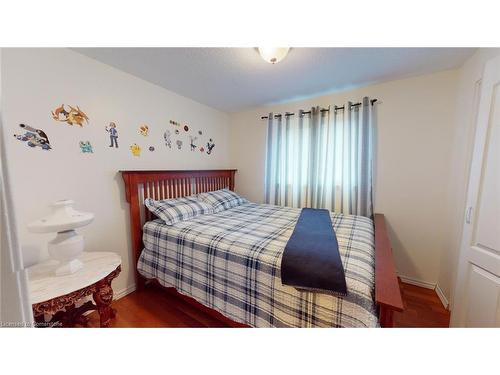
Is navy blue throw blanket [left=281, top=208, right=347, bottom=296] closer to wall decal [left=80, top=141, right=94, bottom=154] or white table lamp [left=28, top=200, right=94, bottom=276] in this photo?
white table lamp [left=28, top=200, right=94, bottom=276]

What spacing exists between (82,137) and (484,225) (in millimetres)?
2965

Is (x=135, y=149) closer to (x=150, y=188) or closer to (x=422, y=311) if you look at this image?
(x=150, y=188)

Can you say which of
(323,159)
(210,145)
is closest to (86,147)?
(210,145)

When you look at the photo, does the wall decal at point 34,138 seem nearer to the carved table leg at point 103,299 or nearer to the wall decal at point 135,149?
the wall decal at point 135,149

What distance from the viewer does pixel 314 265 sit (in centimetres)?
110

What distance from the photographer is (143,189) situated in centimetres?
202

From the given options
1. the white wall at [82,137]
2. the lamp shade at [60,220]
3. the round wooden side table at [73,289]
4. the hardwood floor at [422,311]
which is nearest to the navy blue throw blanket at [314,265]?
the hardwood floor at [422,311]

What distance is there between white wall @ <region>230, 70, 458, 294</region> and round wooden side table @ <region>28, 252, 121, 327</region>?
2.84m

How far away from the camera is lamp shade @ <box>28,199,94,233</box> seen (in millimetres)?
1115

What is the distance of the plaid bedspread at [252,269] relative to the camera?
3.33ft

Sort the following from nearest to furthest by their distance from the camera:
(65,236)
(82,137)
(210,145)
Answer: (65,236), (82,137), (210,145)

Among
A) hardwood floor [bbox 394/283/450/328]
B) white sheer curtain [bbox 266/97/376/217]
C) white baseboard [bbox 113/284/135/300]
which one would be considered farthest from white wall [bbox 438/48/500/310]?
white baseboard [bbox 113/284/135/300]
